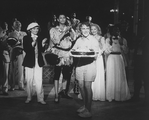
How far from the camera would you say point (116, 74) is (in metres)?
5.67

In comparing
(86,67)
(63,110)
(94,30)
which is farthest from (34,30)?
(63,110)

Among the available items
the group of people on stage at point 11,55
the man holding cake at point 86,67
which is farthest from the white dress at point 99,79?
the group of people on stage at point 11,55

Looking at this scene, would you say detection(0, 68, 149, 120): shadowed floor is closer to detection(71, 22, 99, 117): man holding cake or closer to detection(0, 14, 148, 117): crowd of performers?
detection(0, 14, 148, 117): crowd of performers

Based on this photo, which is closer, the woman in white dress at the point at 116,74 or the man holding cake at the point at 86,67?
the man holding cake at the point at 86,67

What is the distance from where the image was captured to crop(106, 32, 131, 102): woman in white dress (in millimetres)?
5602

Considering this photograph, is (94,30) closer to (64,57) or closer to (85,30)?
(64,57)

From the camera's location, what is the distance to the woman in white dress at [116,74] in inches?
221

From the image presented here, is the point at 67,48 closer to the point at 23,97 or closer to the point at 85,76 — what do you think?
the point at 85,76

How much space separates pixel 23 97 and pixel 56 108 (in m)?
1.28

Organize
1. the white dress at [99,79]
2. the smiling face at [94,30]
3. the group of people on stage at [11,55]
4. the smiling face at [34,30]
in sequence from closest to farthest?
the smiling face at [34,30]
the smiling face at [94,30]
the white dress at [99,79]
the group of people on stage at [11,55]

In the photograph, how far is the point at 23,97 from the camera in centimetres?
583

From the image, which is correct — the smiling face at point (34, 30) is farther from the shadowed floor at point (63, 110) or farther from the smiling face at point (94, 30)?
the shadowed floor at point (63, 110)

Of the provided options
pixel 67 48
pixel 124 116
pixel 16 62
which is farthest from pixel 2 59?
pixel 124 116

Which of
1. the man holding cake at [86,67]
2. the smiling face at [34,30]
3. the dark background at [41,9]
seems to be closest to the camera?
the man holding cake at [86,67]
